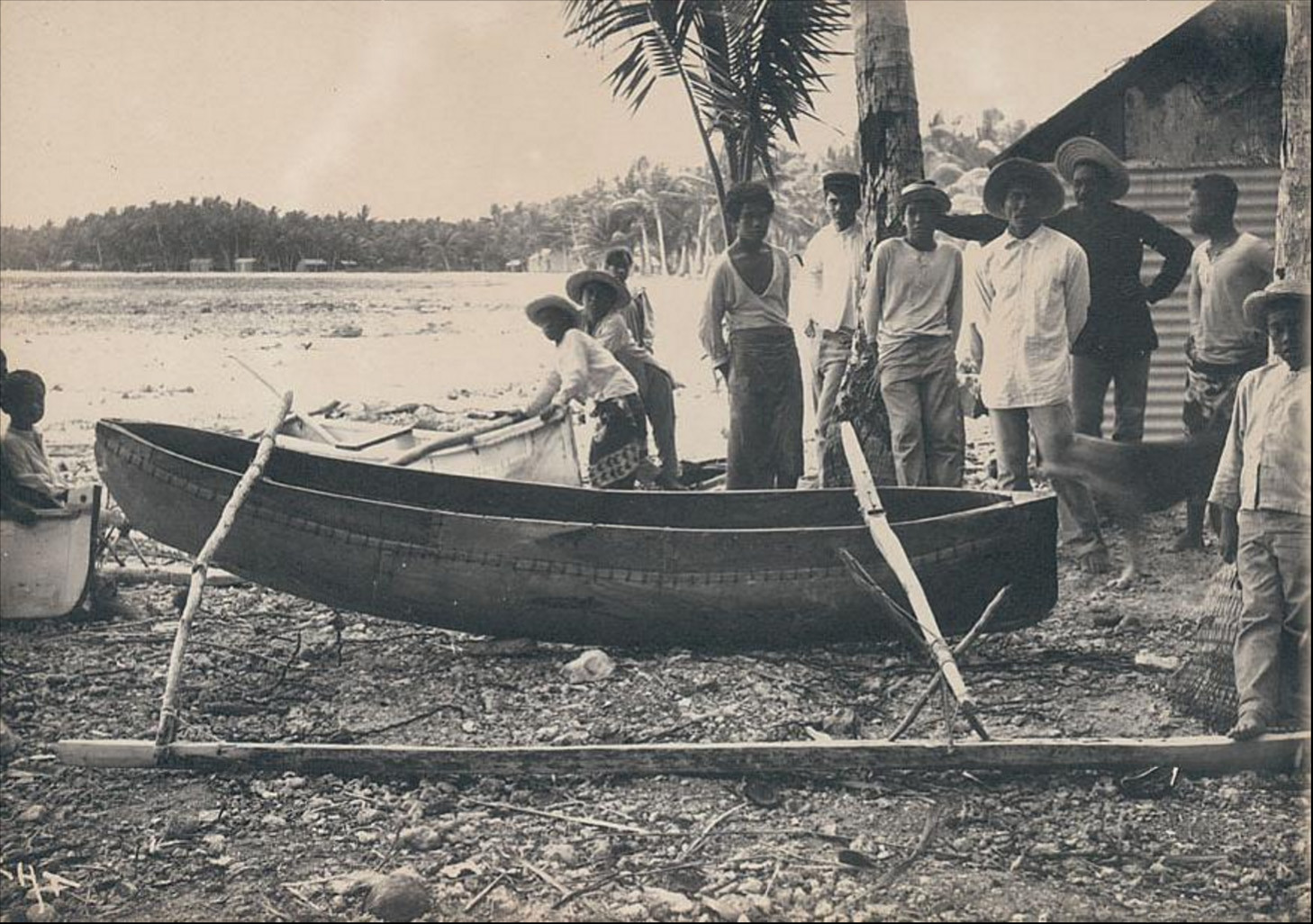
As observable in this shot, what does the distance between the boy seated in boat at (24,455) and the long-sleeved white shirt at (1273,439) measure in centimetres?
457

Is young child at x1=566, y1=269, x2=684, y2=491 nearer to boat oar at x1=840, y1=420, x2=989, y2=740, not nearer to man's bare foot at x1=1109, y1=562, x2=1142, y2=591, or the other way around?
boat oar at x1=840, y1=420, x2=989, y2=740

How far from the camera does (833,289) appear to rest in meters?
6.52

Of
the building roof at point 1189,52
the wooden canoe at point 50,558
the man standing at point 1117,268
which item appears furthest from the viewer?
the building roof at point 1189,52

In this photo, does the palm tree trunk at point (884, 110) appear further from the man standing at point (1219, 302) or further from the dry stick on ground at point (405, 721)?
the dry stick on ground at point (405, 721)

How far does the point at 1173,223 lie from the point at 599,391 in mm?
3764

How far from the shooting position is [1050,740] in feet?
11.0

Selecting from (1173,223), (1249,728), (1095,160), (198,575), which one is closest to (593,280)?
(1095,160)

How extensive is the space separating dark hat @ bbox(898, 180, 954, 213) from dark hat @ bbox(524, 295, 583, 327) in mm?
1825

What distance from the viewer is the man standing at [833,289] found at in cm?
637

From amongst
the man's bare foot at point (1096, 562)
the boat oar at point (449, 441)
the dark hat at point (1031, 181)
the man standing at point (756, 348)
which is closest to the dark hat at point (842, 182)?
the man standing at point (756, 348)

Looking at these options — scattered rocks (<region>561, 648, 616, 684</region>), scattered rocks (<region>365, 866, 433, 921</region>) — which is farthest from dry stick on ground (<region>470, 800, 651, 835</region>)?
scattered rocks (<region>561, 648, 616, 684</region>)

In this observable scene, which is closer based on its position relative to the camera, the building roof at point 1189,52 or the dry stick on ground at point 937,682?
the dry stick on ground at point 937,682

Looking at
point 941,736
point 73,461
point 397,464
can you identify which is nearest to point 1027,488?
point 941,736

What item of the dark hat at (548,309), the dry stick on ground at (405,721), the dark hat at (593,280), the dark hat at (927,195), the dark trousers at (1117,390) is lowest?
the dry stick on ground at (405,721)
